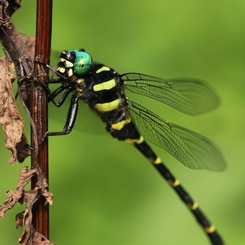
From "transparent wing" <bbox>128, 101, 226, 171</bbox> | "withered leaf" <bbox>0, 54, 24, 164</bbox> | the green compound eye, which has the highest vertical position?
the green compound eye

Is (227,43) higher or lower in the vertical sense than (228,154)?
higher

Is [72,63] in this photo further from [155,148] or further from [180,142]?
[155,148]

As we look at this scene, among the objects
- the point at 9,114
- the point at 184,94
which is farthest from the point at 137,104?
the point at 9,114

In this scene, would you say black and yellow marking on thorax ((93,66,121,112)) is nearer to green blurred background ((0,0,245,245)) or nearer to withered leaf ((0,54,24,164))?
withered leaf ((0,54,24,164))

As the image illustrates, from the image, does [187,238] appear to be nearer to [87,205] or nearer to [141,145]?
[87,205]

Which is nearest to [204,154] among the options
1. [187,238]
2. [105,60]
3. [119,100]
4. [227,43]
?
[119,100]

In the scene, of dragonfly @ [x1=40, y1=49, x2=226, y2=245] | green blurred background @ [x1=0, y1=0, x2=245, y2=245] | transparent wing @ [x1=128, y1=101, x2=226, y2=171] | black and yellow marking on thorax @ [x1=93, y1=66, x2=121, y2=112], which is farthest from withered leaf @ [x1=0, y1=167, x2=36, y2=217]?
green blurred background @ [x1=0, y1=0, x2=245, y2=245]

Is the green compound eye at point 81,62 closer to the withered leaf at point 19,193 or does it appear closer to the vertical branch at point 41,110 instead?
the vertical branch at point 41,110

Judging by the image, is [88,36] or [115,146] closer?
[115,146]
